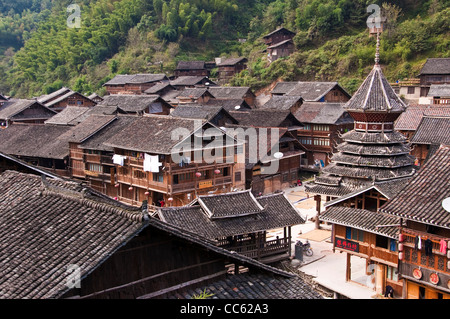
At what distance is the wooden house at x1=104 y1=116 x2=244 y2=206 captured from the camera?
33.1m

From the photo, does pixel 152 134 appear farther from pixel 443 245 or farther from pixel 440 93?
pixel 440 93

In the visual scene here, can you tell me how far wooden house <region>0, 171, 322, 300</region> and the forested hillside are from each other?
190ft

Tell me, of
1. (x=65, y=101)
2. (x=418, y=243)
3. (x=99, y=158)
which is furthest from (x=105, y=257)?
(x=65, y=101)

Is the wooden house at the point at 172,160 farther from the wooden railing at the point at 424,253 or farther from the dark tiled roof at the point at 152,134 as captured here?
the wooden railing at the point at 424,253

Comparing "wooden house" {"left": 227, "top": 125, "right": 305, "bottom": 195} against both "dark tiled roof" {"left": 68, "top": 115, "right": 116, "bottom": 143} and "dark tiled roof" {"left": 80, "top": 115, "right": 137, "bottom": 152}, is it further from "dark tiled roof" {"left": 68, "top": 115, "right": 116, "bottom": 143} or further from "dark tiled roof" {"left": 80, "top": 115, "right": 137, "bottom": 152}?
"dark tiled roof" {"left": 68, "top": 115, "right": 116, "bottom": 143}

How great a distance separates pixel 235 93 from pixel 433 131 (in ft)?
106

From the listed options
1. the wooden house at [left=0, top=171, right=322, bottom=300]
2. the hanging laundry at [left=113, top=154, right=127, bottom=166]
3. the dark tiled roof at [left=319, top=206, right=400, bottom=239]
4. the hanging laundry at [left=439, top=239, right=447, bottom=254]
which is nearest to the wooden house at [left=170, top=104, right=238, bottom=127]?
the hanging laundry at [left=113, top=154, right=127, bottom=166]

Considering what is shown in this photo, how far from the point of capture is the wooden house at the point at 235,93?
63.4 m

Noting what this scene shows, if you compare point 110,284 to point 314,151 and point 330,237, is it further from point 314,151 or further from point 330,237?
point 314,151

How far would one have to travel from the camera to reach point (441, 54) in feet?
213

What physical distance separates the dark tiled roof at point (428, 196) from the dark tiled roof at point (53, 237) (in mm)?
11479

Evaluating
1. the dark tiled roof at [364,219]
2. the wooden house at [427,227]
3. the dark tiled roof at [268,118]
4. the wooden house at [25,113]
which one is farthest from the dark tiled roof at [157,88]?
the wooden house at [427,227]

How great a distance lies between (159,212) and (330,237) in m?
12.6

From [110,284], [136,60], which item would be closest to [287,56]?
[136,60]
